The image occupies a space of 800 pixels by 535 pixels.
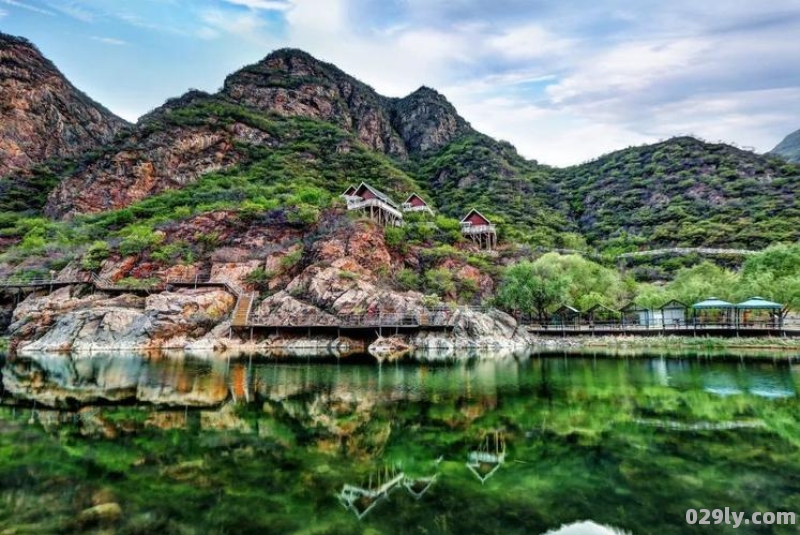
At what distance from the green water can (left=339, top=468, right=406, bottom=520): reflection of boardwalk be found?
0.15 meters

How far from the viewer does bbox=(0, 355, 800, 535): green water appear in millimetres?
7547

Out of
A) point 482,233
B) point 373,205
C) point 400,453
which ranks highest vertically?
point 373,205

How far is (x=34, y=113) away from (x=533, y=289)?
10250 cm

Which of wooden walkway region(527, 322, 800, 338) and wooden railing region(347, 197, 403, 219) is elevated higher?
wooden railing region(347, 197, 403, 219)

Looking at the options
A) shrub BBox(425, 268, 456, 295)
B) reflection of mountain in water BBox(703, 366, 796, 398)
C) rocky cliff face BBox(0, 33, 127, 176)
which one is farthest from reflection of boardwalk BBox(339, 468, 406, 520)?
rocky cliff face BBox(0, 33, 127, 176)

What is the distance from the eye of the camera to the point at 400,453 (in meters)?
11.1

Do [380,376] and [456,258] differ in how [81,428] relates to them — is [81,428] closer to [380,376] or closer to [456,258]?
[380,376]

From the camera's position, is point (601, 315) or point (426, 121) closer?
point (601, 315)

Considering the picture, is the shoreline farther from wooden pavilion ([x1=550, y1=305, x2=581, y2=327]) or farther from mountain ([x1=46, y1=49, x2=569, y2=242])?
mountain ([x1=46, y1=49, x2=569, y2=242])

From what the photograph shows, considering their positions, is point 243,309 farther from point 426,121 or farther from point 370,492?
point 426,121

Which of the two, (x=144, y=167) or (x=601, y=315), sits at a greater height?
(x=144, y=167)

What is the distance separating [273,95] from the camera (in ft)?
358

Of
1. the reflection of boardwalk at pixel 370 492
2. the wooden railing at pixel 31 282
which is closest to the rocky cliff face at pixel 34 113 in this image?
the wooden railing at pixel 31 282

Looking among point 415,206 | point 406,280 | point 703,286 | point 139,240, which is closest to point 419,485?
point 406,280
